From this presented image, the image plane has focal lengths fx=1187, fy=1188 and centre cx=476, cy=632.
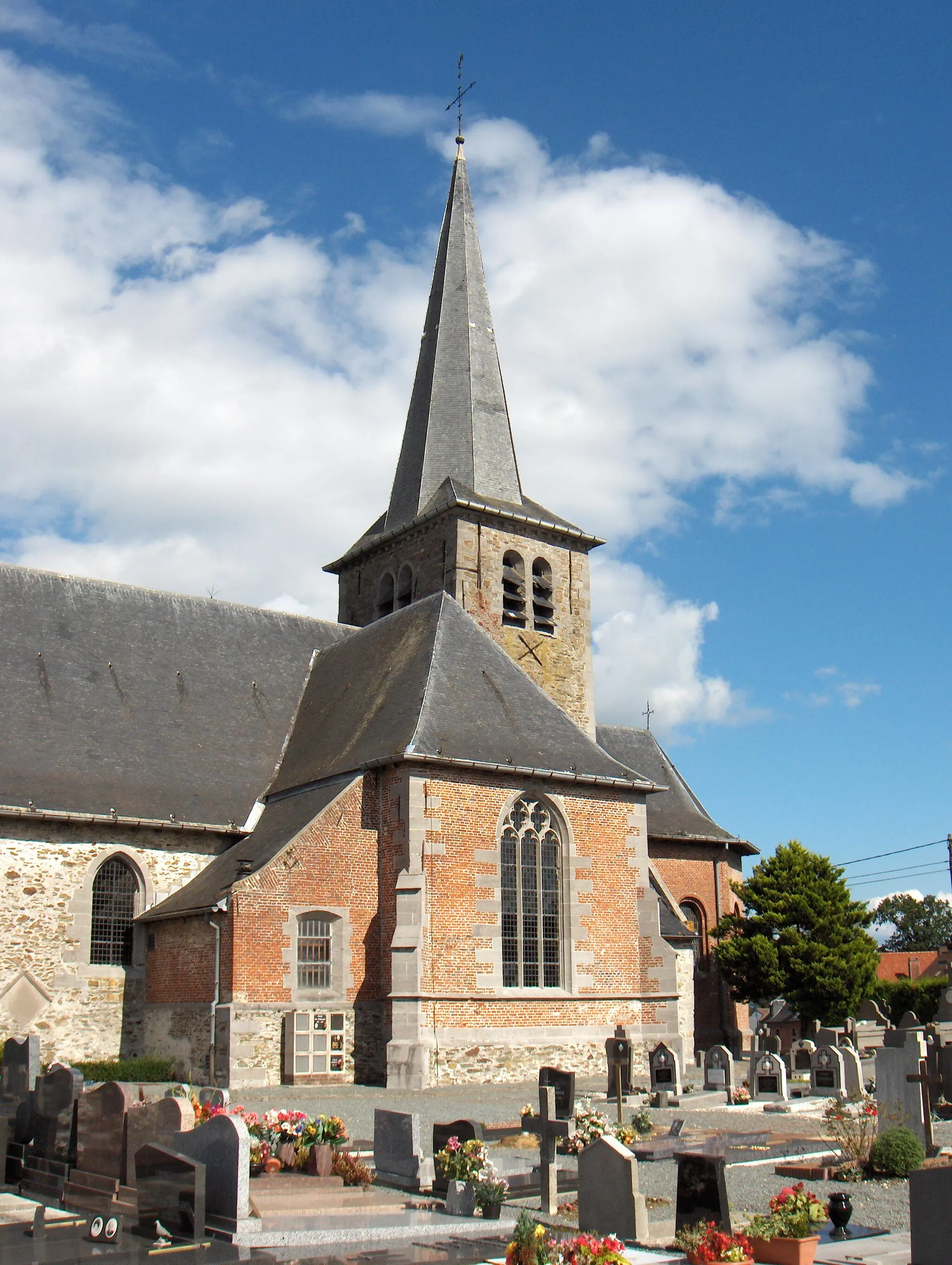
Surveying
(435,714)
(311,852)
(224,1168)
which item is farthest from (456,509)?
(224,1168)

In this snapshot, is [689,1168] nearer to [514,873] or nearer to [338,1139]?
[338,1139]

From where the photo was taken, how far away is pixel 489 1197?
29.8 feet

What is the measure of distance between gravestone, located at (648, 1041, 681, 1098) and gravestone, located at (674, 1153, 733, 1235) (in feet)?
31.1

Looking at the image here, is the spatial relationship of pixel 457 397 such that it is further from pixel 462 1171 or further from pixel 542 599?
pixel 462 1171

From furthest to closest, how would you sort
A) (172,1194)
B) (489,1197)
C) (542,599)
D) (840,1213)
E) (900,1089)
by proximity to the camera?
(542,599) → (900,1089) → (489,1197) → (840,1213) → (172,1194)

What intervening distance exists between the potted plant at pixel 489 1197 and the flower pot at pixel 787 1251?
7.45 ft

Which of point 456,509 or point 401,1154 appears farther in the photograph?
point 456,509

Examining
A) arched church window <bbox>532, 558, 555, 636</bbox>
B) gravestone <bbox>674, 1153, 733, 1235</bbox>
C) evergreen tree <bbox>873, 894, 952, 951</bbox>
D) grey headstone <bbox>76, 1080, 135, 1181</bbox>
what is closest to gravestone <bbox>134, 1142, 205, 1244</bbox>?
grey headstone <bbox>76, 1080, 135, 1181</bbox>

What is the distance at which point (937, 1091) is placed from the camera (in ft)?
49.1

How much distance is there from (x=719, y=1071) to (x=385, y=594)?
14.6 m

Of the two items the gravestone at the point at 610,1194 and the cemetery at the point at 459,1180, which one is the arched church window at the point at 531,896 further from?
the gravestone at the point at 610,1194

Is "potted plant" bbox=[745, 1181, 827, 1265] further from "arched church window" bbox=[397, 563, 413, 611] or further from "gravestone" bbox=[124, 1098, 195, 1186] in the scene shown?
"arched church window" bbox=[397, 563, 413, 611]

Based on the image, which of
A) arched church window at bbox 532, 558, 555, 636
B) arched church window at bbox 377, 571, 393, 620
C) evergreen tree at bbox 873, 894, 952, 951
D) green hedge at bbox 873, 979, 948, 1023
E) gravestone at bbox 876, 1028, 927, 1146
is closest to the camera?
gravestone at bbox 876, 1028, 927, 1146

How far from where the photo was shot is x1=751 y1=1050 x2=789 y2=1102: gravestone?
16.9 m
